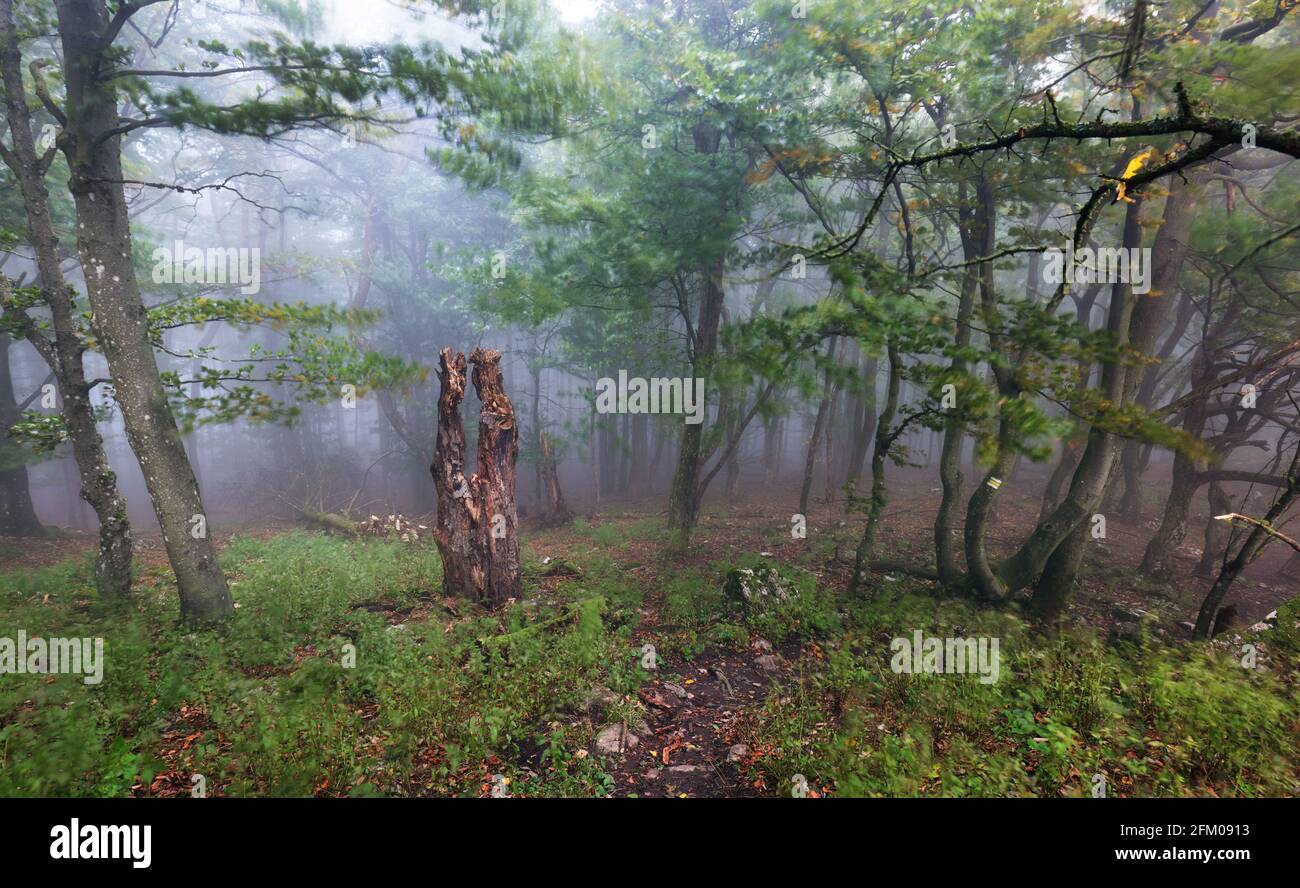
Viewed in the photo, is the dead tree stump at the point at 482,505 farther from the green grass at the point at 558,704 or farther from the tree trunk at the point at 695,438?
the tree trunk at the point at 695,438

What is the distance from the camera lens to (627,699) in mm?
5887

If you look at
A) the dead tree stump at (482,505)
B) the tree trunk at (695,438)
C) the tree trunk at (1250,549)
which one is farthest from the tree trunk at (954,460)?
the dead tree stump at (482,505)

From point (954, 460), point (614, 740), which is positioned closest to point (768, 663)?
point (614, 740)

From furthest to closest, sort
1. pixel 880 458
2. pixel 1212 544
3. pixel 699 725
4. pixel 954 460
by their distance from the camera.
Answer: pixel 1212 544
pixel 954 460
pixel 880 458
pixel 699 725

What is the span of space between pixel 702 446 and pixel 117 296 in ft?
36.0

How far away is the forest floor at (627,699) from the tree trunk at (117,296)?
117 cm

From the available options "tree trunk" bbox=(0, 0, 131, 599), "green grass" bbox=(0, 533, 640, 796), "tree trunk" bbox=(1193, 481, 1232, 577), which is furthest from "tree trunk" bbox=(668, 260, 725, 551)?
"tree trunk" bbox=(1193, 481, 1232, 577)

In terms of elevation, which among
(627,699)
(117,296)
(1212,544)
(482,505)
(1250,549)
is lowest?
(627,699)

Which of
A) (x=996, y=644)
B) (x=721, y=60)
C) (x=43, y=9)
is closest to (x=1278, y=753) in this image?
(x=996, y=644)

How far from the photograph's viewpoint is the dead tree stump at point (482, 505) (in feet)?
28.2

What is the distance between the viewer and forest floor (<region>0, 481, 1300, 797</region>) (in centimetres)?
440

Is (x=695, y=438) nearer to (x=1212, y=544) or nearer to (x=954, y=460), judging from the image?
(x=954, y=460)

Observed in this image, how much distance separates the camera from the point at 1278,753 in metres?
4.50

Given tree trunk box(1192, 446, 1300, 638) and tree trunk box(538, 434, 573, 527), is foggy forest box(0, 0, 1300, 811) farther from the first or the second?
tree trunk box(538, 434, 573, 527)
